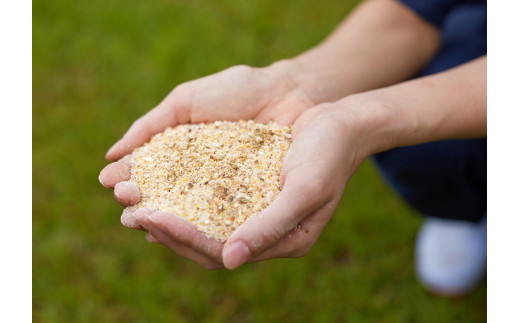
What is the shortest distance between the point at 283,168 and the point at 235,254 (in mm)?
268

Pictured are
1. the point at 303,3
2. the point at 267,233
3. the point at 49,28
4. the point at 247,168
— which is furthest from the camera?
the point at 303,3

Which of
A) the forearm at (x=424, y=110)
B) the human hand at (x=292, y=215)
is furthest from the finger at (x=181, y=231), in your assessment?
the forearm at (x=424, y=110)

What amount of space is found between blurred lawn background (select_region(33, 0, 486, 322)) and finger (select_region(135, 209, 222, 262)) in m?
0.97

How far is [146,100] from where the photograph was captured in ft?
9.55

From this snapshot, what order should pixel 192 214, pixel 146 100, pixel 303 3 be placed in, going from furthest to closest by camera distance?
pixel 303 3, pixel 146 100, pixel 192 214

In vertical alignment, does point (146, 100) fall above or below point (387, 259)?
above

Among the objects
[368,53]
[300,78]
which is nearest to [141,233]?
[300,78]

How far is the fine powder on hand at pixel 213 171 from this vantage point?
1.32 metres

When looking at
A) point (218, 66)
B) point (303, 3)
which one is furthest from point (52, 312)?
point (303, 3)

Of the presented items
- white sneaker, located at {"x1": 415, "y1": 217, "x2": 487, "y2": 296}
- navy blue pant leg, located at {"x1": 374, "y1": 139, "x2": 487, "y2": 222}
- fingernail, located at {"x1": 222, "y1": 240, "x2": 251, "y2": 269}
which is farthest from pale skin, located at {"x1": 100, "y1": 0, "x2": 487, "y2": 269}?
white sneaker, located at {"x1": 415, "y1": 217, "x2": 487, "y2": 296}

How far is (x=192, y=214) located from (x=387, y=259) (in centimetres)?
129

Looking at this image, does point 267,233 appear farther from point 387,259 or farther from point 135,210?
point 387,259

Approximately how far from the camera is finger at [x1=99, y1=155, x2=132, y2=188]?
4.69 feet

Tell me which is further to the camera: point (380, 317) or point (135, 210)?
point (380, 317)
